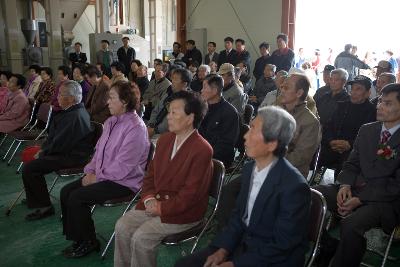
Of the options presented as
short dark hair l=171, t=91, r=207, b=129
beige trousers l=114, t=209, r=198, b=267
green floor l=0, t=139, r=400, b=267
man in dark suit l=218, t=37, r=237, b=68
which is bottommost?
green floor l=0, t=139, r=400, b=267

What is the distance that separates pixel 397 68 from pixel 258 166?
304 inches

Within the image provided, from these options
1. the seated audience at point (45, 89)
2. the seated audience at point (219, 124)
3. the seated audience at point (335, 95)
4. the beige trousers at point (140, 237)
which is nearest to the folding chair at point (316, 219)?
the beige trousers at point (140, 237)

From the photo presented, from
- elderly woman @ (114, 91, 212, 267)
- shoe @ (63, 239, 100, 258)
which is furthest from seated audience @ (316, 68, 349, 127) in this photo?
shoe @ (63, 239, 100, 258)

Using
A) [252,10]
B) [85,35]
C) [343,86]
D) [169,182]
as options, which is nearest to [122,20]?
[85,35]

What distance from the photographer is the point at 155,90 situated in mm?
6641

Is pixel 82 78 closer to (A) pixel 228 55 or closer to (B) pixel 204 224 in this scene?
(A) pixel 228 55

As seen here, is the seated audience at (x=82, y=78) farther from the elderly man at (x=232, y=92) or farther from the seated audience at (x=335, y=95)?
the seated audience at (x=335, y=95)

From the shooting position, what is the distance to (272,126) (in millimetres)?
1835

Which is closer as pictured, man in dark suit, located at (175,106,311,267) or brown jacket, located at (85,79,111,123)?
man in dark suit, located at (175,106,311,267)

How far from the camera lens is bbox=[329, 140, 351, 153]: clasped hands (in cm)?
371

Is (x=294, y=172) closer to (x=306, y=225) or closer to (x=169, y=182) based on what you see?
(x=306, y=225)

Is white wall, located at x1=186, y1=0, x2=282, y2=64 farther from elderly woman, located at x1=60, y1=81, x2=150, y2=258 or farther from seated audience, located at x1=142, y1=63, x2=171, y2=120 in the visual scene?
elderly woman, located at x1=60, y1=81, x2=150, y2=258

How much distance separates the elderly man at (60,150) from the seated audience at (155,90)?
2.80 m

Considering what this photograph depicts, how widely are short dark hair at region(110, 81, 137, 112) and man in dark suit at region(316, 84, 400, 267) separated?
5.25ft
